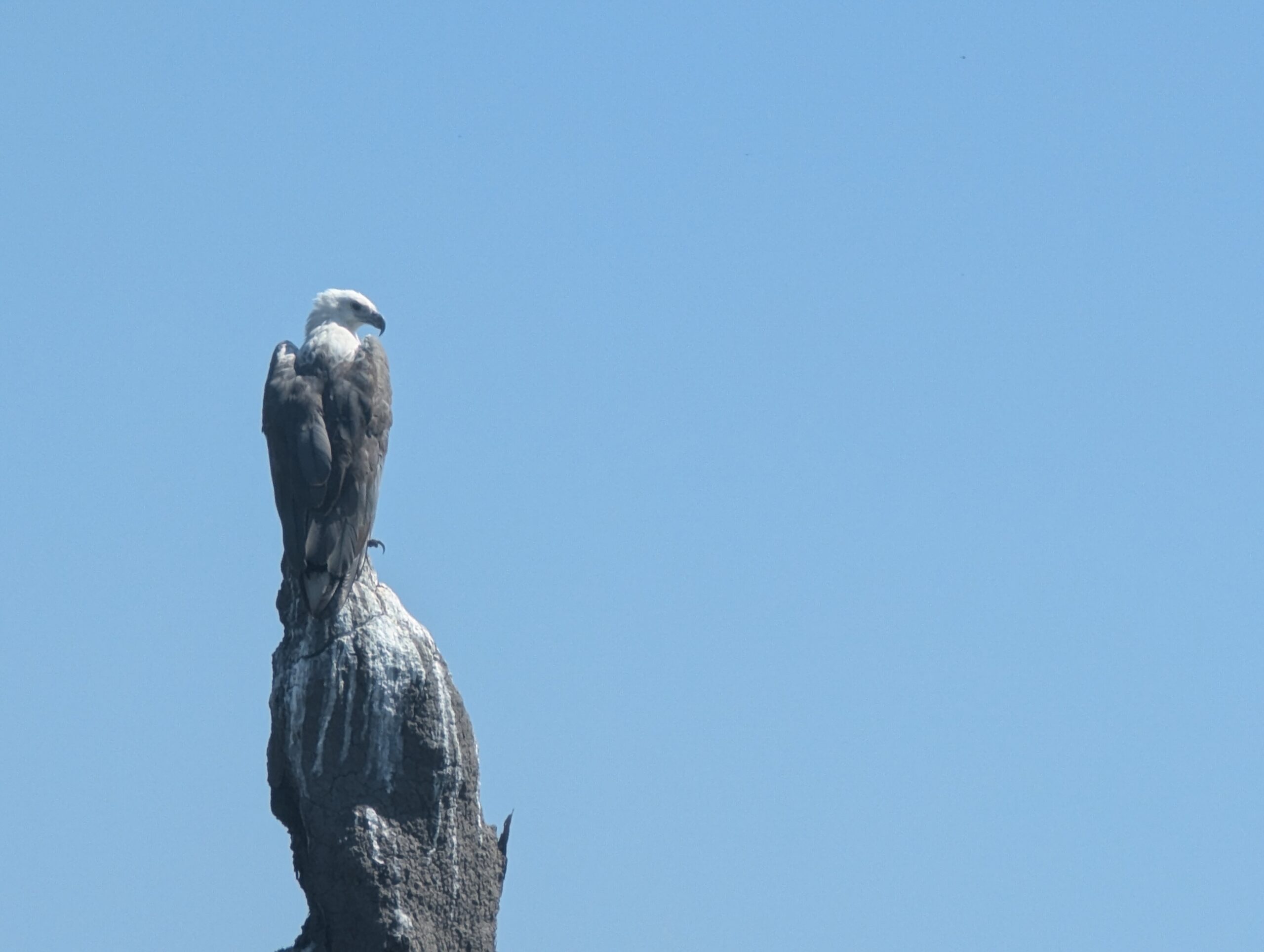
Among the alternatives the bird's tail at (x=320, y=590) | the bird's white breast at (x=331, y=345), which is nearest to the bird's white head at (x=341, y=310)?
the bird's white breast at (x=331, y=345)

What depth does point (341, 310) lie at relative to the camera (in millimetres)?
13703

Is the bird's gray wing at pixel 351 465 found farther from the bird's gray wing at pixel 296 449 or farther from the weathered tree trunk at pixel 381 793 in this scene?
the weathered tree trunk at pixel 381 793

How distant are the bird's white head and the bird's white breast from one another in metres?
0.75

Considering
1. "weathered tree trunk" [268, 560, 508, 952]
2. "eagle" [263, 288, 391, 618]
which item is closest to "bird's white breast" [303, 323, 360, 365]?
"eagle" [263, 288, 391, 618]

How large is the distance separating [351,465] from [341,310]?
2.50 m

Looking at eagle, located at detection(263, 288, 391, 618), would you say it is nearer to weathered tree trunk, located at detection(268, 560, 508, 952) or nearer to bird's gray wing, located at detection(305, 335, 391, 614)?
bird's gray wing, located at detection(305, 335, 391, 614)

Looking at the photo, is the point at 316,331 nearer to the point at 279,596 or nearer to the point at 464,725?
the point at 279,596

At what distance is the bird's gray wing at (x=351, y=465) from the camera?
1075 cm

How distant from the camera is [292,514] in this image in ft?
37.0

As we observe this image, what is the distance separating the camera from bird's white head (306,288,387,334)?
1365 cm

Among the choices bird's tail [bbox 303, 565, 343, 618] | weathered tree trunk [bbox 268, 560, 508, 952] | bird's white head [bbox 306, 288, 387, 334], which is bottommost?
weathered tree trunk [bbox 268, 560, 508, 952]

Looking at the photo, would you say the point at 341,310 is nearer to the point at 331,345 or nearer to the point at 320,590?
the point at 331,345

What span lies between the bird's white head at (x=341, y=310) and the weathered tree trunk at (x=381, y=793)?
12.4ft

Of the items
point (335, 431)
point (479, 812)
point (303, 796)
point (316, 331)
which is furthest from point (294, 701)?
point (316, 331)
